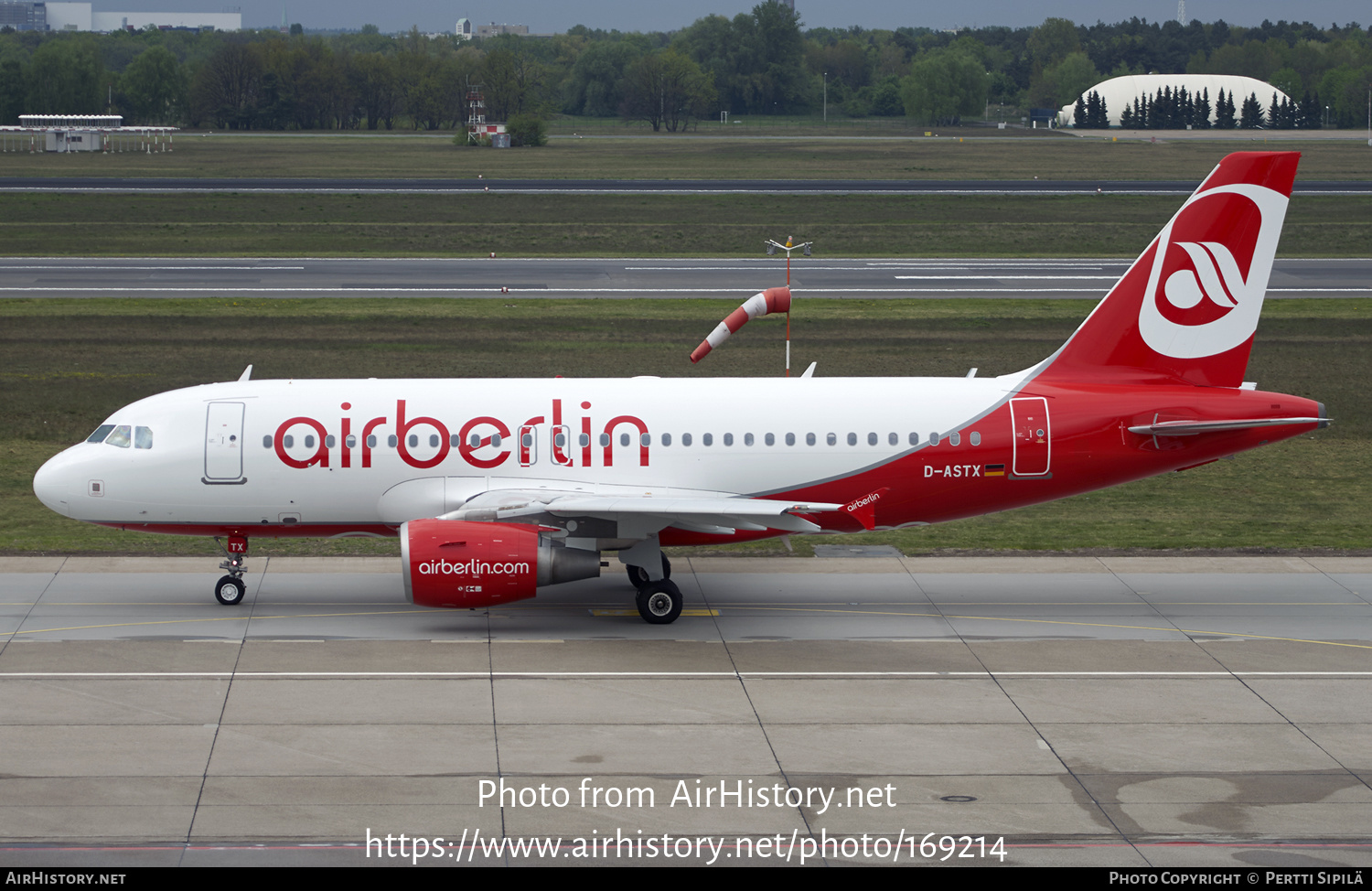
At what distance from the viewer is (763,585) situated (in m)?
29.0

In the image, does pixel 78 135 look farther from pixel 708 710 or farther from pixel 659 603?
pixel 708 710

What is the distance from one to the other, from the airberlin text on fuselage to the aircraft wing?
762 mm

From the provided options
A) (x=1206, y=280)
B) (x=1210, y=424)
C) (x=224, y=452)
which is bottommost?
(x=224, y=452)

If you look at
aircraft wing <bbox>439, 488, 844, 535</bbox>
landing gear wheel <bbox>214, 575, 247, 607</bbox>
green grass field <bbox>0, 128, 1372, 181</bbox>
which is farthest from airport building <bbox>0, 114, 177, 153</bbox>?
aircraft wing <bbox>439, 488, 844, 535</bbox>

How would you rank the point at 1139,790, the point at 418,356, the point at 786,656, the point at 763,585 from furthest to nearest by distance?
the point at 418,356, the point at 763,585, the point at 786,656, the point at 1139,790

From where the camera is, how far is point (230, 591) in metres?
26.9

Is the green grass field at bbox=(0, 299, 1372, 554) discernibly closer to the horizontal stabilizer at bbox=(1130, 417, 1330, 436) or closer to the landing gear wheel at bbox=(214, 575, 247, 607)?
the landing gear wheel at bbox=(214, 575, 247, 607)

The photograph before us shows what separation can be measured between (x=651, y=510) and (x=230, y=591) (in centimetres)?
851


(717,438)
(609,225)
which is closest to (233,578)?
(717,438)

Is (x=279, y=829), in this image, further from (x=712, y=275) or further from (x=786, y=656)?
(x=712, y=275)

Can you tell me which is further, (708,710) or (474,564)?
(474,564)

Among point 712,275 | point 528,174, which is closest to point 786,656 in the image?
point 712,275

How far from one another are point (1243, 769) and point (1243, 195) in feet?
38.9

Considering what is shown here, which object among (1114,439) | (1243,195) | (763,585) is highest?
(1243,195)
